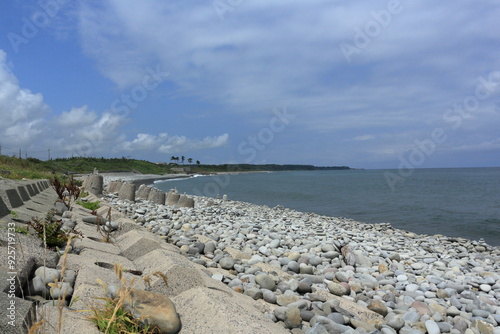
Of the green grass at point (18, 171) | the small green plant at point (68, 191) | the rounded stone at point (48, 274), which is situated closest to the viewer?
the rounded stone at point (48, 274)

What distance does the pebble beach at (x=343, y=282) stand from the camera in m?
3.76

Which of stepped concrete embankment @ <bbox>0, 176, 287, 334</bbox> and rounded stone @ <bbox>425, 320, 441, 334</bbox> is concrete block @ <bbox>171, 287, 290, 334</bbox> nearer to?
stepped concrete embankment @ <bbox>0, 176, 287, 334</bbox>

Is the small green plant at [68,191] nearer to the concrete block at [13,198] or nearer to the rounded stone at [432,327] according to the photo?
the concrete block at [13,198]

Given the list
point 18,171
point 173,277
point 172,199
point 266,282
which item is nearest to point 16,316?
point 173,277

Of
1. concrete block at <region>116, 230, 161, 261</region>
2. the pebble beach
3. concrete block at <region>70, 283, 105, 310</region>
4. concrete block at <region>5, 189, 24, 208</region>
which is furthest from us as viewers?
concrete block at <region>5, 189, 24, 208</region>

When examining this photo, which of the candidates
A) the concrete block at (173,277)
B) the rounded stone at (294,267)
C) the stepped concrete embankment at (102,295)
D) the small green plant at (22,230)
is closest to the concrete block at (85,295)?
the stepped concrete embankment at (102,295)

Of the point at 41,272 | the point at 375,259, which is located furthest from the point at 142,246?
the point at 375,259

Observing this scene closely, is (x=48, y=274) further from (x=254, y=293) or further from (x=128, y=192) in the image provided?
(x=128, y=192)

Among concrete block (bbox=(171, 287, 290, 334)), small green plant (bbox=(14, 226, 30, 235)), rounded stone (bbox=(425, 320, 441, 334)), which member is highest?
small green plant (bbox=(14, 226, 30, 235))

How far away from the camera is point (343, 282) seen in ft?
16.7

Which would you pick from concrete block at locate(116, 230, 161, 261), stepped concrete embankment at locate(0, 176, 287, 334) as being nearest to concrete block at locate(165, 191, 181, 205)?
concrete block at locate(116, 230, 161, 261)

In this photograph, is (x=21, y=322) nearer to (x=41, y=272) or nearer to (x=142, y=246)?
(x=41, y=272)

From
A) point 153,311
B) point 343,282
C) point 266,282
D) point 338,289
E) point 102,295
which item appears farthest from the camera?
point 343,282

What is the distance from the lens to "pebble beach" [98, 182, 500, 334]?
3762 mm
